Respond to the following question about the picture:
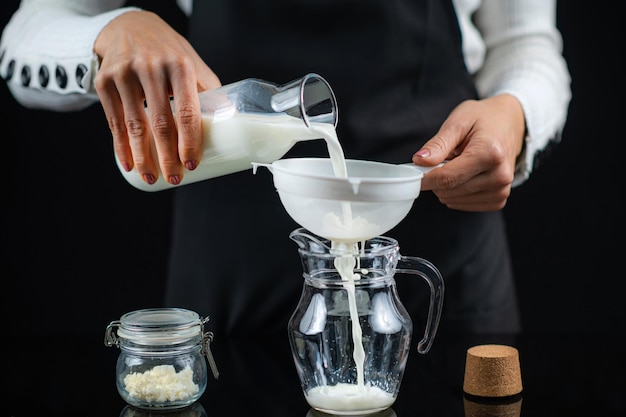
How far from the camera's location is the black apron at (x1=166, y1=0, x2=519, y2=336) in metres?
1.75

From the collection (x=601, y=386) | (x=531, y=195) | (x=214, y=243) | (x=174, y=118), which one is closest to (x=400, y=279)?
(x=214, y=243)

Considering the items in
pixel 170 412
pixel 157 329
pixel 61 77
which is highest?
pixel 61 77

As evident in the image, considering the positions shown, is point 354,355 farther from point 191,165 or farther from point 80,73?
point 80,73

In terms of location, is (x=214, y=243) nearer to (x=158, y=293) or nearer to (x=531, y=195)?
(x=158, y=293)

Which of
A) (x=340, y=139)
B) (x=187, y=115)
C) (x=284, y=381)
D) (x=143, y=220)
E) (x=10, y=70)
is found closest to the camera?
(x=187, y=115)

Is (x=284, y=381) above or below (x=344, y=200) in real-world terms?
below

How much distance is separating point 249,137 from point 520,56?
2.68 ft

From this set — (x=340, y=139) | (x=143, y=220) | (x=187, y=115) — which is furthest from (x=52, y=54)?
(x=143, y=220)

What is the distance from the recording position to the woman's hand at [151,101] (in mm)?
1287

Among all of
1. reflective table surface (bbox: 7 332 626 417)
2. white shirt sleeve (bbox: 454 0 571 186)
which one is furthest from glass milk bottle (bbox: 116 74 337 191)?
white shirt sleeve (bbox: 454 0 571 186)

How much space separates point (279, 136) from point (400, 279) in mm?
566

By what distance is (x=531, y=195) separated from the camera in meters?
2.63

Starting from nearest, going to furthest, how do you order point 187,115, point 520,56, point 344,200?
point 344,200
point 187,115
point 520,56

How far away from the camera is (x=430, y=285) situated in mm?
1284
